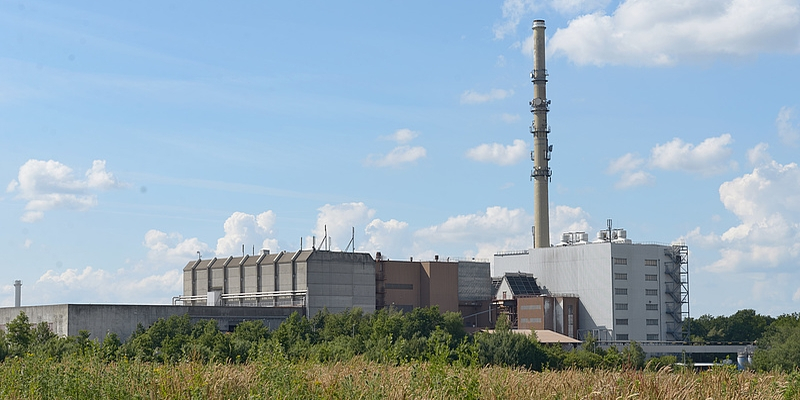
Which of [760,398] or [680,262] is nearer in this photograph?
[760,398]

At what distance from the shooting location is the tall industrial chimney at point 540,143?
13512 cm

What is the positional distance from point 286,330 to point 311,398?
7353cm

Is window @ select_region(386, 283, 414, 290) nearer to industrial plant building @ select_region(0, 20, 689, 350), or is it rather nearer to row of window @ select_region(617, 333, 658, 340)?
industrial plant building @ select_region(0, 20, 689, 350)

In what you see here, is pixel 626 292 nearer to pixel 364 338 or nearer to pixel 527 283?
pixel 527 283

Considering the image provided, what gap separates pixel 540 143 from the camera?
13662 cm

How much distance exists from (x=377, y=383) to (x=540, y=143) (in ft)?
393

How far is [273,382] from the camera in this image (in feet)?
64.5

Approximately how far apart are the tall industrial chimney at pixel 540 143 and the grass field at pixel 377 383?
11316 centimetres

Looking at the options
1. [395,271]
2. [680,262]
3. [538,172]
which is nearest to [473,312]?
[395,271]

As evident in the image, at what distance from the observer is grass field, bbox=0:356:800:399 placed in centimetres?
1877

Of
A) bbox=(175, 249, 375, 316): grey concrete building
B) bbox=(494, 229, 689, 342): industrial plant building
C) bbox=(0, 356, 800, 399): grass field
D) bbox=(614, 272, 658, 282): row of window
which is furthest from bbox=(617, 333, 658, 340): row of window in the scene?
bbox=(0, 356, 800, 399): grass field

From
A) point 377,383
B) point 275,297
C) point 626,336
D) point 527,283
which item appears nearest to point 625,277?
point 626,336

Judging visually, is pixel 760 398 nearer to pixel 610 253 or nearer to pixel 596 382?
pixel 596 382

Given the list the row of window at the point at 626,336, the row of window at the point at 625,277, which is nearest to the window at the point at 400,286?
the row of window at the point at 625,277
